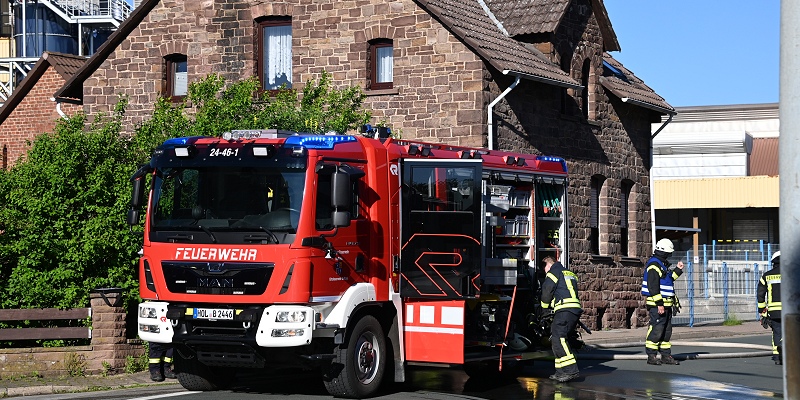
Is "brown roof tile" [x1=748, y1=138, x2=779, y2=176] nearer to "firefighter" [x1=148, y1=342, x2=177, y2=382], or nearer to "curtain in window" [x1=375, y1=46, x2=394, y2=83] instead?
"curtain in window" [x1=375, y1=46, x2=394, y2=83]

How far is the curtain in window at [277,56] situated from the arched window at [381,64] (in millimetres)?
1848

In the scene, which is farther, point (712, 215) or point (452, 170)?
point (712, 215)

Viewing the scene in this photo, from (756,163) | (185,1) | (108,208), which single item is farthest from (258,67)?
(756,163)

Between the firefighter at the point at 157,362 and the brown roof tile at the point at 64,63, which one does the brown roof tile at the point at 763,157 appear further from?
the firefighter at the point at 157,362

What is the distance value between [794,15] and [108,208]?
1218cm

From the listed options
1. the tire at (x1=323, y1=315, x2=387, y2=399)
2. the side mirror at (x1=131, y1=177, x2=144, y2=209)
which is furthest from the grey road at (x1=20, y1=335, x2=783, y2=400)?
the side mirror at (x1=131, y1=177, x2=144, y2=209)

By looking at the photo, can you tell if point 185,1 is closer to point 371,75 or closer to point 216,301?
point 371,75

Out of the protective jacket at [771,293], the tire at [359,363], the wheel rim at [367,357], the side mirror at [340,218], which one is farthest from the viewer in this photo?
the protective jacket at [771,293]

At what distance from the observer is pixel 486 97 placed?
2255 centimetres

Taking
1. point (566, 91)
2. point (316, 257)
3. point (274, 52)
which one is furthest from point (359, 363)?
point (566, 91)

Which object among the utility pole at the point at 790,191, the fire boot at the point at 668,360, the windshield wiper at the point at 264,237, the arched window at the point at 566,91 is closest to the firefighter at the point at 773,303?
the fire boot at the point at 668,360

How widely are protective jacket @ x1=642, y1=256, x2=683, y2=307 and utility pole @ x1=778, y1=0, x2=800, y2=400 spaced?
37.4ft

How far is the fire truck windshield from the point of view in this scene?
39.9 ft

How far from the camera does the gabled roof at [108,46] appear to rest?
25375mm
